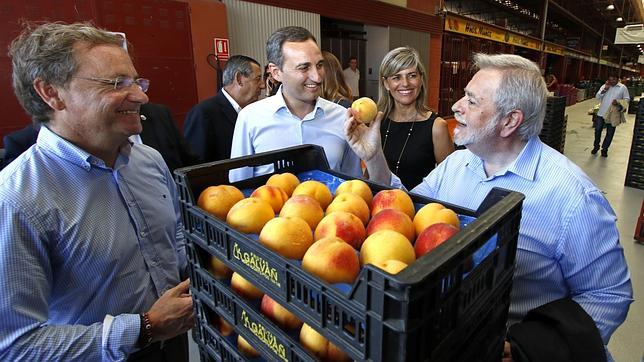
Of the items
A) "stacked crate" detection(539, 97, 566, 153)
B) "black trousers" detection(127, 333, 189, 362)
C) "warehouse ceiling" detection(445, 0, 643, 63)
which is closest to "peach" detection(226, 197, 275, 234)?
"black trousers" detection(127, 333, 189, 362)

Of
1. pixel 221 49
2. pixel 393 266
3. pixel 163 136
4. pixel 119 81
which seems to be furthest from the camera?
pixel 221 49

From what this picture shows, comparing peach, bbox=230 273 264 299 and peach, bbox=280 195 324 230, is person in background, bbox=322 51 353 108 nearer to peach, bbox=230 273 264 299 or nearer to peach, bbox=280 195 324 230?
peach, bbox=280 195 324 230

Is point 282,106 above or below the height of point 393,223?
above

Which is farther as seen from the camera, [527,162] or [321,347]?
[527,162]

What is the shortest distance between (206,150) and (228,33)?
4371mm

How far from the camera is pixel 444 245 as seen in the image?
0.61m

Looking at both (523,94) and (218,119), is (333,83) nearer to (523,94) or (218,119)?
(218,119)

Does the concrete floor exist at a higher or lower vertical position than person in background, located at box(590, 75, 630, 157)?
lower

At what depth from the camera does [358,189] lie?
107cm

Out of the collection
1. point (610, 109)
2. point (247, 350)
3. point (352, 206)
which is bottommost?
point (247, 350)

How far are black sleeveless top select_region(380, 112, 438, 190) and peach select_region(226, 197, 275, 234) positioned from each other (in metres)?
1.84

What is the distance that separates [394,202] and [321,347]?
15.7 inches

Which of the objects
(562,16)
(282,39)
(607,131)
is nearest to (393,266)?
(282,39)

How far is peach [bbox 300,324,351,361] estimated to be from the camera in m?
0.72
